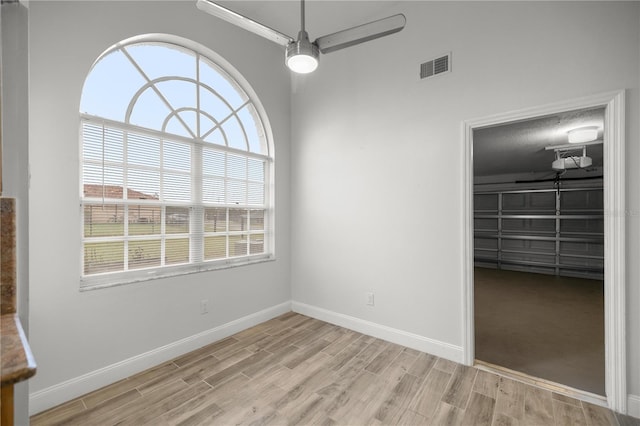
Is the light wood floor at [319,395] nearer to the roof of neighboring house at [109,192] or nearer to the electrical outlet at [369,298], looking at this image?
the electrical outlet at [369,298]

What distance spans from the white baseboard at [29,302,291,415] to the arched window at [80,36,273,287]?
63 centimetres

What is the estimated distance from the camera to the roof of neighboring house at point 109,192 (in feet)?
6.97

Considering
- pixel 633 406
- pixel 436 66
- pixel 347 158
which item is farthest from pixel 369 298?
pixel 436 66

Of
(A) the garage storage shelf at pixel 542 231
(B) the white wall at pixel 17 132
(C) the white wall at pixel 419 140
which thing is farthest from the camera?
(A) the garage storage shelf at pixel 542 231

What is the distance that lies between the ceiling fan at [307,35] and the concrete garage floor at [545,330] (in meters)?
2.75

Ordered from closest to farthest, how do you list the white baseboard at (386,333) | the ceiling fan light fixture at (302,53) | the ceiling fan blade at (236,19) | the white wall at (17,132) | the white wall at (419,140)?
the white wall at (17,132), the ceiling fan blade at (236,19), the ceiling fan light fixture at (302,53), the white wall at (419,140), the white baseboard at (386,333)

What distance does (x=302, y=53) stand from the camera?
5.38 feet

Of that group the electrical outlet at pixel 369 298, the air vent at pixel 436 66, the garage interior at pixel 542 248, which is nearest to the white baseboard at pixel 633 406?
the garage interior at pixel 542 248

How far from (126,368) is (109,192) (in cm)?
139

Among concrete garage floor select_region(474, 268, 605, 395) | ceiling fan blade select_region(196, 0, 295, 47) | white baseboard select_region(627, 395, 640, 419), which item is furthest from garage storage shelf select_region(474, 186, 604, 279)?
ceiling fan blade select_region(196, 0, 295, 47)

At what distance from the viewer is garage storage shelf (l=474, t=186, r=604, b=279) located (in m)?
6.32

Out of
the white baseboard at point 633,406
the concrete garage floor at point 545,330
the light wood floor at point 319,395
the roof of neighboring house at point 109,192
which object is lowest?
the concrete garage floor at point 545,330

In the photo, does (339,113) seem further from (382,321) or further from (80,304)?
(80,304)

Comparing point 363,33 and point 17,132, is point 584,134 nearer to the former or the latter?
point 363,33
